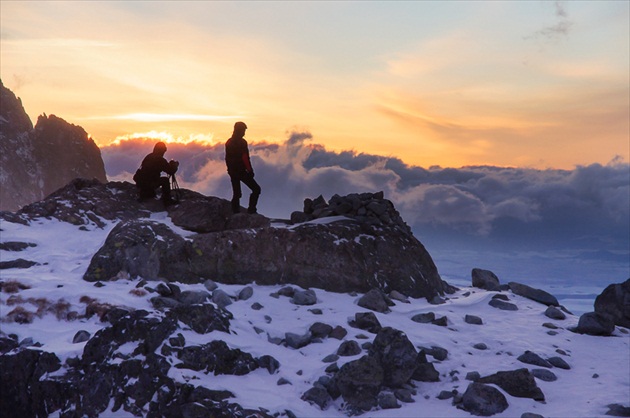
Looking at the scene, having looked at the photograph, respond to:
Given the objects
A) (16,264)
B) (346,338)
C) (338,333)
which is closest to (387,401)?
(346,338)

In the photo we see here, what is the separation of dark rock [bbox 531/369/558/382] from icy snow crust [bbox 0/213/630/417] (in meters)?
0.18

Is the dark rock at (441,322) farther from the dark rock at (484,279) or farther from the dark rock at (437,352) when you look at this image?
the dark rock at (484,279)

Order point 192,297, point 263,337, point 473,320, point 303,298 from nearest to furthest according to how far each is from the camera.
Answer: point 263,337, point 192,297, point 303,298, point 473,320

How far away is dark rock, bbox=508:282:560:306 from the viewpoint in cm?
2059

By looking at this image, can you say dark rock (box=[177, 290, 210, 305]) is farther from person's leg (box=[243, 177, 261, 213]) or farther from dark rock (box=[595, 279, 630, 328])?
dark rock (box=[595, 279, 630, 328])

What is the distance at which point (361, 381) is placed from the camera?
12.3 meters

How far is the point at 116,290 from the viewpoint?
15.3 m

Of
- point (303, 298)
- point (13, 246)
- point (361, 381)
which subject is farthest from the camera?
point (13, 246)

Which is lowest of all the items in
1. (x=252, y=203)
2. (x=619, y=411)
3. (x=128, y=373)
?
(x=128, y=373)

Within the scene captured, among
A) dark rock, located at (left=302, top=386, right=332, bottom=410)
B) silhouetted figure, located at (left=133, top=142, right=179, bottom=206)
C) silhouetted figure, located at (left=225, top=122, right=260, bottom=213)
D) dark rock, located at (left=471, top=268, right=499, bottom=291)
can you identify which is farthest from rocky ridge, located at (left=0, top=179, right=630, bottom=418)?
silhouetted figure, located at (left=133, top=142, right=179, bottom=206)

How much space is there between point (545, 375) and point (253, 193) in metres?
12.0

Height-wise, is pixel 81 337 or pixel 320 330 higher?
pixel 320 330

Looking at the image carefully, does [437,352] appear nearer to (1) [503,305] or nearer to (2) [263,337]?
(2) [263,337]

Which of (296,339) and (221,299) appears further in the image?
(221,299)
